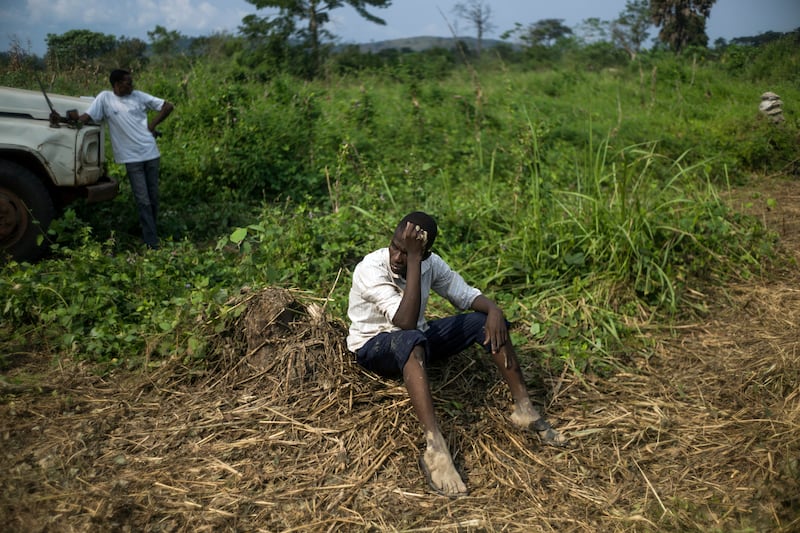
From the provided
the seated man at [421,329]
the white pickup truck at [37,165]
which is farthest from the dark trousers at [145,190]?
the seated man at [421,329]

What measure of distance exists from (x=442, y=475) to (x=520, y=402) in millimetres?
646

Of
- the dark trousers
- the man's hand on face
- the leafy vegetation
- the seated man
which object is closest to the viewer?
the seated man

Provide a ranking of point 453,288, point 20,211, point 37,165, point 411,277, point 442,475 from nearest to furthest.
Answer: point 442,475
point 411,277
point 453,288
point 20,211
point 37,165

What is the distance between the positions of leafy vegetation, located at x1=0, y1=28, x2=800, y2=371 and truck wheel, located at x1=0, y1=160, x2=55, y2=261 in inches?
10.2

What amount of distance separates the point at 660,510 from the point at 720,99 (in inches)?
411

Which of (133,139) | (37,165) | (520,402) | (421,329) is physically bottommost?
(520,402)

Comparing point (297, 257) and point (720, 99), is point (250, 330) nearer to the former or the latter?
point (297, 257)

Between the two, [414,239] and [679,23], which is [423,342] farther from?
[679,23]

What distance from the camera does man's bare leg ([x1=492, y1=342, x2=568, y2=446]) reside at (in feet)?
11.7

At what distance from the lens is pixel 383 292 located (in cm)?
343

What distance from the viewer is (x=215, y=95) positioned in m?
8.58

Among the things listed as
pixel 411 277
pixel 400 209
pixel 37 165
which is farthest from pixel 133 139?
pixel 411 277

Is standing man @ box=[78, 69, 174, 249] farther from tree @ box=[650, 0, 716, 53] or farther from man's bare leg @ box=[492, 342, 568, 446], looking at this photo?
tree @ box=[650, 0, 716, 53]

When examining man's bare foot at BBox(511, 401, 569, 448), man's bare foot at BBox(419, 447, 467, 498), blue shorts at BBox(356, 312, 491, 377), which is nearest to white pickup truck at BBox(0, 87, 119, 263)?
blue shorts at BBox(356, 312, 491, 377)
